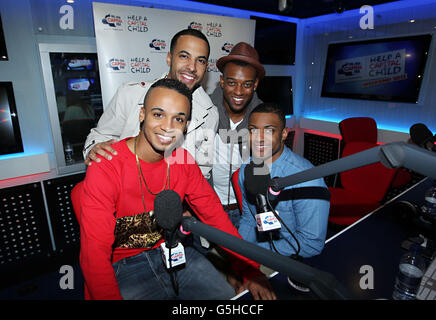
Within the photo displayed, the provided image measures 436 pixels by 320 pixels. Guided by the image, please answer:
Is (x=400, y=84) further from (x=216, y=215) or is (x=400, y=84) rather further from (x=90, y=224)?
(x=90, y=224)

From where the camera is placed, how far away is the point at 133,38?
136 inches

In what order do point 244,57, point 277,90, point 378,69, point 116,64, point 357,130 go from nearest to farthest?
point 244,57, point 116,64, point 357,130, point 378,69, point 277,90

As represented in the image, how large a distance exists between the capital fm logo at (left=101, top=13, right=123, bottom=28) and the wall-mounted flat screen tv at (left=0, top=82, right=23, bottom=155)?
1276 mm

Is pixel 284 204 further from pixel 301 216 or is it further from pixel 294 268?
A: pixel 294 268

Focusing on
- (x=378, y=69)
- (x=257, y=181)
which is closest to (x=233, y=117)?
(x=257, y=181)

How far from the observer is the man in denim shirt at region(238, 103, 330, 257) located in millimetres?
1638

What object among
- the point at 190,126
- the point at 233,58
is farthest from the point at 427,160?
the point at 233,58

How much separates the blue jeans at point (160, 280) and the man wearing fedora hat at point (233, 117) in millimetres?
771

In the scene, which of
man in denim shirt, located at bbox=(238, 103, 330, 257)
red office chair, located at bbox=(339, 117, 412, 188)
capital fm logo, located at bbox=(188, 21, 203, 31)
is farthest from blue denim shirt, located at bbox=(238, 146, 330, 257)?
red office chair, located at bbox=(339, 117, 412, 188)

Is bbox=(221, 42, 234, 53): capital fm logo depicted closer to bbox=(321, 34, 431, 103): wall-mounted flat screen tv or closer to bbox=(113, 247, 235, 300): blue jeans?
bbox=(321, 34, 431, 103): wall-mounted flat screen tv

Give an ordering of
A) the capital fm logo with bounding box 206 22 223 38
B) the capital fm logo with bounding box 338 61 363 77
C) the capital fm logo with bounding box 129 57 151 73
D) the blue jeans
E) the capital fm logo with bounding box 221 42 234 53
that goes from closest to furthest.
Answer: the blue jeans < the capital fm logo with bounding box 129 57 151 73 < the capital fm logo with bounding box 206 22 223 38 < the capital fm logo with bounding box 221 42 234 53 < the capital fm logo with bounding box 338 61 363 77

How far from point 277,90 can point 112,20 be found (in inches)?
138

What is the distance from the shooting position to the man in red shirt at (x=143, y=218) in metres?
1.40
